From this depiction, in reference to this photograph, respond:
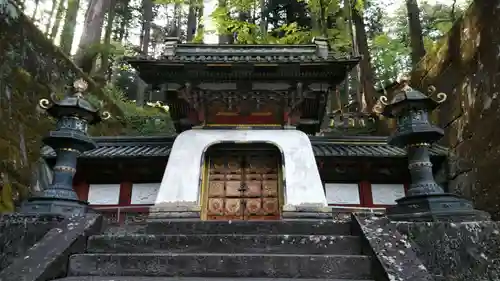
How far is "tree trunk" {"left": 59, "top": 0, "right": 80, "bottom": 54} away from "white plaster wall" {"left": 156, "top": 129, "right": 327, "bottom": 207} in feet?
37.0

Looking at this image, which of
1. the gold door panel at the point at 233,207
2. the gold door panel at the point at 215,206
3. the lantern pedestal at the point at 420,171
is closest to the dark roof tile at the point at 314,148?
the gold door panel at the point at 215,206

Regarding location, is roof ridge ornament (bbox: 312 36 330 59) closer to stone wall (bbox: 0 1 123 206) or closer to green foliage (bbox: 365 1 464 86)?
stone wall (bbox: 0 1 123 206)

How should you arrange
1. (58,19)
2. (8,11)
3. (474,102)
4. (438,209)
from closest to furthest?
1. (438,209)
2. (474,102)
3. (8,11)
4. (58,19)

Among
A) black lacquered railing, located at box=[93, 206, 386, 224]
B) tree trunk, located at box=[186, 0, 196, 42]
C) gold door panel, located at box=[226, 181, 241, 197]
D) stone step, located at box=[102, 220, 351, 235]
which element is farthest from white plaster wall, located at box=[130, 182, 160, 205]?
tree trunk, located at box=[186, 0, 196, 42]

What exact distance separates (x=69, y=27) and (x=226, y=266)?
16.5 metres

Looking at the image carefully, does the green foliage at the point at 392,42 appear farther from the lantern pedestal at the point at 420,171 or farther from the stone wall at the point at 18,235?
the stone wall at the point at 18,235

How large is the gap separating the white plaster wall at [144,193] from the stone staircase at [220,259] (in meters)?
5.69

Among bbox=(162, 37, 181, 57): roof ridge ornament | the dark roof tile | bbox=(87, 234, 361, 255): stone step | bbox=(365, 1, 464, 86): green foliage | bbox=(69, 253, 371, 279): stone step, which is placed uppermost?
bbox=(365, 1, 464, 86): green foliage

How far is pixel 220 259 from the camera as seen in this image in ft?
12.8

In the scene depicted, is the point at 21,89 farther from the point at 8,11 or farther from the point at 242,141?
the point at 242,141

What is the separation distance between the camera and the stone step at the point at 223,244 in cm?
433

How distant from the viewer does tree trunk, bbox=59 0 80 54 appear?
16.7 metres

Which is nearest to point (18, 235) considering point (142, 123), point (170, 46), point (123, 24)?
point (170, 46)

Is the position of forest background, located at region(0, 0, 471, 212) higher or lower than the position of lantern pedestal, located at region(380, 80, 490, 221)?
higher
